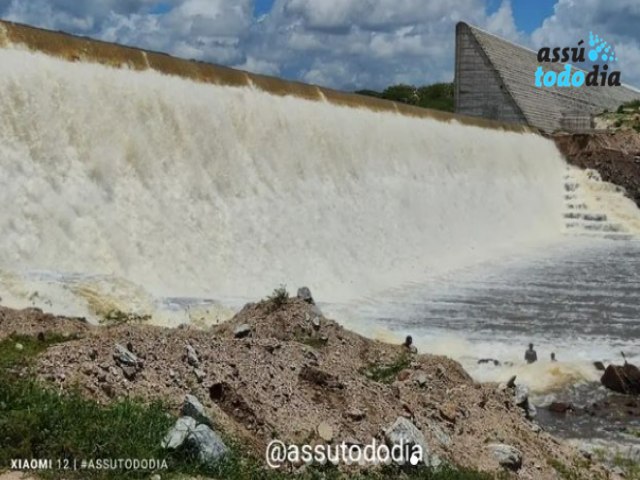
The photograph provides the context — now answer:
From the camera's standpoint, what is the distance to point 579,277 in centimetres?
1811

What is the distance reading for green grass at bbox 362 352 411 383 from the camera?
23.9 feet

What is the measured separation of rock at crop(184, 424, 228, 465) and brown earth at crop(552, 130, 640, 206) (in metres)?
27.9

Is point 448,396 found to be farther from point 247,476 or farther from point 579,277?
point 579,277

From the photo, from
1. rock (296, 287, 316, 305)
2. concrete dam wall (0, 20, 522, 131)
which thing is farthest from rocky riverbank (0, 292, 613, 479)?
concrete dam wall (0, 20, 522, 131)

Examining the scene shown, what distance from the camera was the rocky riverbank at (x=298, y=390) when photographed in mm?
5414

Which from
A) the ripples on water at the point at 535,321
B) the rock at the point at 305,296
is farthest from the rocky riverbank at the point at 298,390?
the ripples on water at the point at 535,321

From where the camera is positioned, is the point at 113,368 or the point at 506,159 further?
the point at 506,159

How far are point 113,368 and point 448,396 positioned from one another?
9.28ft

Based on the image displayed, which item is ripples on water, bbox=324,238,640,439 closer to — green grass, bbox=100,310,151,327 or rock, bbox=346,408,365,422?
green grass, bbox=100,310,151,327

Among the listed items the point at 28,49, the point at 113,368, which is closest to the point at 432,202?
the point at 28,49

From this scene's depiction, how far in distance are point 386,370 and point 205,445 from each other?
119 inches

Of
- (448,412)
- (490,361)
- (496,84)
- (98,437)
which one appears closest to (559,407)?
(490,361)

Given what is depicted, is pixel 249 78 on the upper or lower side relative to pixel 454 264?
upper

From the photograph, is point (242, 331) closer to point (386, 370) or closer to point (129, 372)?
point (386, 370)
